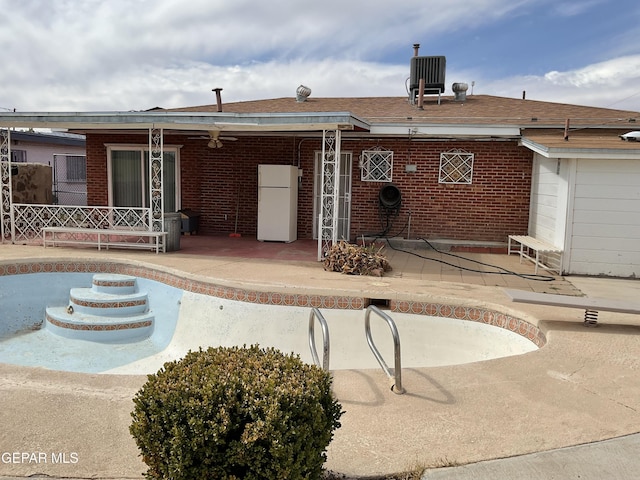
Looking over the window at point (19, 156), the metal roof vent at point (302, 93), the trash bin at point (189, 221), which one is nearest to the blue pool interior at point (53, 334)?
the trash bin at point (189, 221)

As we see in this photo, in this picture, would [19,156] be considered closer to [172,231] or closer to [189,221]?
[189,221]

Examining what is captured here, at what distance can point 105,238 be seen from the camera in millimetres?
11188

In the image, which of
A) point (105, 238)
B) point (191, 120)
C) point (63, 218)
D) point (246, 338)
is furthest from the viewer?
point (63, 218)

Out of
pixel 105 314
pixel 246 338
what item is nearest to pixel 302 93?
pixel 105 314

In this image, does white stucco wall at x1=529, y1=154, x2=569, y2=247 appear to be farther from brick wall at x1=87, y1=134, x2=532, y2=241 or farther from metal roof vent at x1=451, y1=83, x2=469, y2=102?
metal roof vent at x1=451, y1=83, x2=469, y2=102

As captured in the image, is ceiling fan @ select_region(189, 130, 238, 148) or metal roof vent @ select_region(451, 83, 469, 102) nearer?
ceiling fan @ select_region(189, 130, 238, 148)

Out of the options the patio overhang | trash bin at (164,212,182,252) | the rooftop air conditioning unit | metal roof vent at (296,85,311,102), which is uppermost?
the rooftop air conditioning unit

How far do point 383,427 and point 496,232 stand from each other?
939 cm

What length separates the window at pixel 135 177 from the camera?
13.7m

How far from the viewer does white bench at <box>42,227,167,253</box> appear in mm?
10195

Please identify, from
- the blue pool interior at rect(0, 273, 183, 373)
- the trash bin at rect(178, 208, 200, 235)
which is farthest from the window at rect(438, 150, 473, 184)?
Answer: the blue pool interior at rect(0, 273, 183, 373)

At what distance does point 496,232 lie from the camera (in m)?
12.0

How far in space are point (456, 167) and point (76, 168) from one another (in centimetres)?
1584

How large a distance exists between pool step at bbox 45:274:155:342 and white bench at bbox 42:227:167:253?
1482mm
